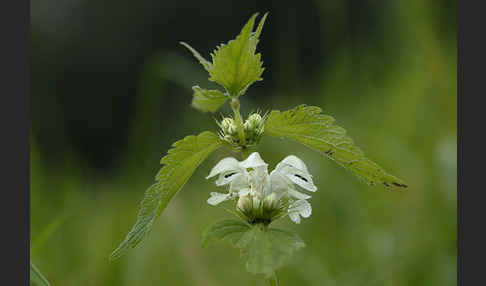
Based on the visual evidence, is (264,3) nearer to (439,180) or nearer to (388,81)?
(388,81)

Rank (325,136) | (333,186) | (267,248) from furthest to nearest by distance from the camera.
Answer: (333,186) → (325,136) → (267,248)

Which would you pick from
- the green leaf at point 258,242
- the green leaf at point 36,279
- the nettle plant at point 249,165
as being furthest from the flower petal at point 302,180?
the green leaf at point 36,279

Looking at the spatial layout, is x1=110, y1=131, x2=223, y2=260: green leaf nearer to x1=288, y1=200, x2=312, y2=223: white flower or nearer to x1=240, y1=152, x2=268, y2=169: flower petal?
x1=240, y1=152, x2=268, y2=169: flower petal

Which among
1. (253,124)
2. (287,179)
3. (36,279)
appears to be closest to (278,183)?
(287,179)

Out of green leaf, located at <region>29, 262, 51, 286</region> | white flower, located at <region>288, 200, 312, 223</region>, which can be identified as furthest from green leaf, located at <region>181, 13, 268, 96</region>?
green leaf, located at <region>29, 262, 51, 286</region>

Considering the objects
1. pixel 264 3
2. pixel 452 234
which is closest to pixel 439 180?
pixel 452 234

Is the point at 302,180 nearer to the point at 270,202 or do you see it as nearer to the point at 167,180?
the point at 270,202
